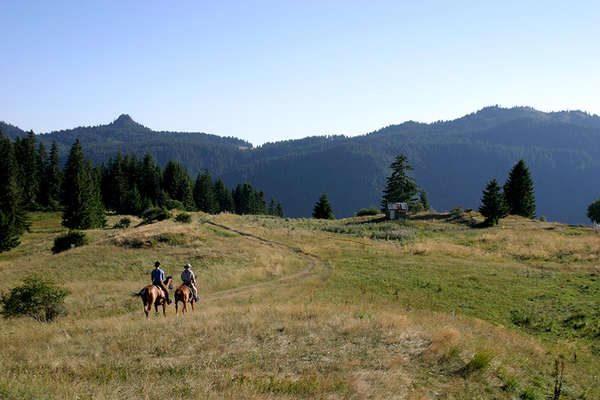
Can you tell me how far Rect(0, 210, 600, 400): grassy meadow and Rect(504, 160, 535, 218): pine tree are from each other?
45136mm

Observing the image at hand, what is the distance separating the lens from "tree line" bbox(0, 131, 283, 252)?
7431 cm

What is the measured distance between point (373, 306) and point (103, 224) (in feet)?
241

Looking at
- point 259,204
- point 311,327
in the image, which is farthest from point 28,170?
point 311,327

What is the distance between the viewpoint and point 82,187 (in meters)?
73.8

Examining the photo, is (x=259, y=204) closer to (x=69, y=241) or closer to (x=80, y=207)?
(x=80, y=207)

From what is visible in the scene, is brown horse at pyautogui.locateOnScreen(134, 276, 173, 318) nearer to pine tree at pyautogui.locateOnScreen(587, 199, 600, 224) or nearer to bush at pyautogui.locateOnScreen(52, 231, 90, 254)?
bush at pyautogui.locateOnScreen(52, 231, 90, 254)

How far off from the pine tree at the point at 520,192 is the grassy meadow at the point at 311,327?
4514cm

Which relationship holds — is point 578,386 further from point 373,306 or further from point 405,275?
point 405,275

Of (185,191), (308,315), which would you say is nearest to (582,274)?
(308,315)

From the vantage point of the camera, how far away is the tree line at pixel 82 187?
244 ft

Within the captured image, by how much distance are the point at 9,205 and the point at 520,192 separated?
107 metres

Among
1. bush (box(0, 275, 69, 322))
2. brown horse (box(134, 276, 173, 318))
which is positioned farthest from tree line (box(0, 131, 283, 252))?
brown horse (box(134, 276, 173, 318))

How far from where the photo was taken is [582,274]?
32750 millimetres

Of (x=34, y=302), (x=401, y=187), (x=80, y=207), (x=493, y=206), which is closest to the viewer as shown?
(x=34, y=302)
